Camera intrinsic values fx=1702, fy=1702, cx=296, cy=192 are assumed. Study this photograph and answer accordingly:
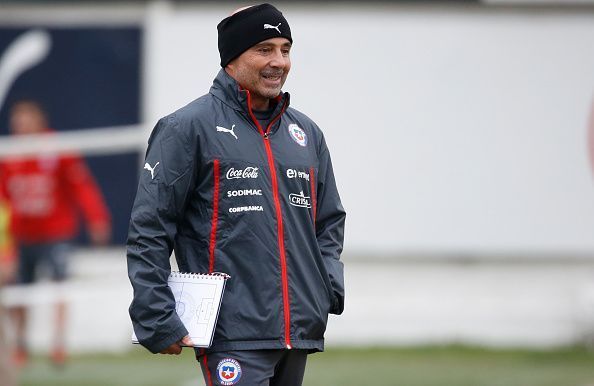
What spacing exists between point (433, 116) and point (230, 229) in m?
9.52

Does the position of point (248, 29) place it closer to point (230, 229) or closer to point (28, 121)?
point (230, 229)

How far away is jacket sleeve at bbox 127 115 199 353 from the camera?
580cm

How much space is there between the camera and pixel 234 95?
6109mm

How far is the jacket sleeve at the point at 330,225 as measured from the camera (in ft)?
20.6

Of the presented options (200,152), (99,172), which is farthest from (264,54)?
(99,172)

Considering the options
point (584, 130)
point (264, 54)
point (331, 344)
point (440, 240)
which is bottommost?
point (331, 344)

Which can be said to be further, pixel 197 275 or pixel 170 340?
pixel 197 275

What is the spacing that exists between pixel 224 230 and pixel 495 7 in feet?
31.8

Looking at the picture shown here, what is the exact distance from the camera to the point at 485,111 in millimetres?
15219

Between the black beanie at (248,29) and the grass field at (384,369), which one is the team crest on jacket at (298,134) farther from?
the grass field at (384,369)

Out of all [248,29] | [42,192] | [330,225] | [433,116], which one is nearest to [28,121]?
[42,192]

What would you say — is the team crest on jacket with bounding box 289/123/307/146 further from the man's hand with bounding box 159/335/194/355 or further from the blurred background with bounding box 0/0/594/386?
the blurred background with bounding box 0/0/594/386

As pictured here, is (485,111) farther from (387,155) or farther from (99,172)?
(99,172)

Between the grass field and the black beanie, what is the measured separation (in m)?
5.93
